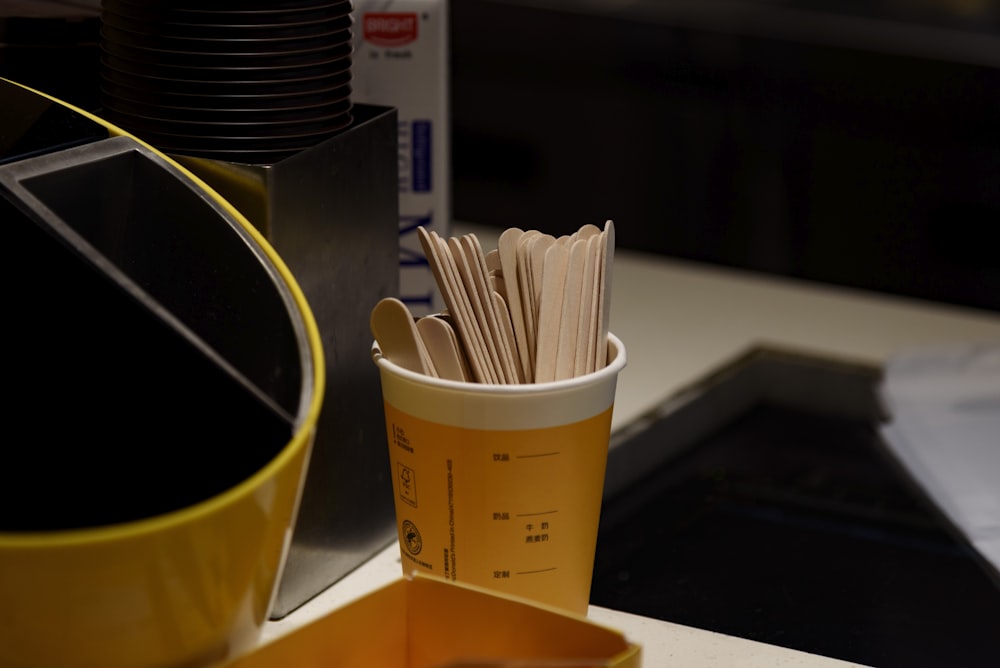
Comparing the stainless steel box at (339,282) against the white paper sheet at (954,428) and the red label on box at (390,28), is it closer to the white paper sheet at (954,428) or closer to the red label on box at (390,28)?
the red label on box at (390,28)

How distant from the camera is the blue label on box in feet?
3.70

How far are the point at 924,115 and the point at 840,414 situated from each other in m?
1.37

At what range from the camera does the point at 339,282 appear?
937 mm

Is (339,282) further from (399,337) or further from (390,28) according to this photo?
(390,28)

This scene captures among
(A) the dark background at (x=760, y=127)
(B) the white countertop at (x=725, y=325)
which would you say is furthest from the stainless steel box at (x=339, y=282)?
(A) the dark background at (x=760, y=127)

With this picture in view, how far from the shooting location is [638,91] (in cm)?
286

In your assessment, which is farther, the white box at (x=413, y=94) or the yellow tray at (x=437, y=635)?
the white box at (x=413, y=94)

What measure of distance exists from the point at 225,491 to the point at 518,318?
250 mm

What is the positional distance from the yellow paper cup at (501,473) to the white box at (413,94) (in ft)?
0.98

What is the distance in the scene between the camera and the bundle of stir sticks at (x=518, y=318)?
2.64 feet

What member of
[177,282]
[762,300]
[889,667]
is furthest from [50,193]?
[762,300]

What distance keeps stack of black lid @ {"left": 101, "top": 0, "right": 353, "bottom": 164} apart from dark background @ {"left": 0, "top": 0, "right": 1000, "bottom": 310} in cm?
192

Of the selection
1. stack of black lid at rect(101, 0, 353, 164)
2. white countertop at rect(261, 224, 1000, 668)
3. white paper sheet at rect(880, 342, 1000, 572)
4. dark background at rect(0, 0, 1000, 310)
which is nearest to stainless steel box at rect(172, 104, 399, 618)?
stack of black lid at rect(101, 0, 353, 164)

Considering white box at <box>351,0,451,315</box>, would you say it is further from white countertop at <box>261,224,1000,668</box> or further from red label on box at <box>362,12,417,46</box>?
white countertop at <box>261,224,1000,668</box>
